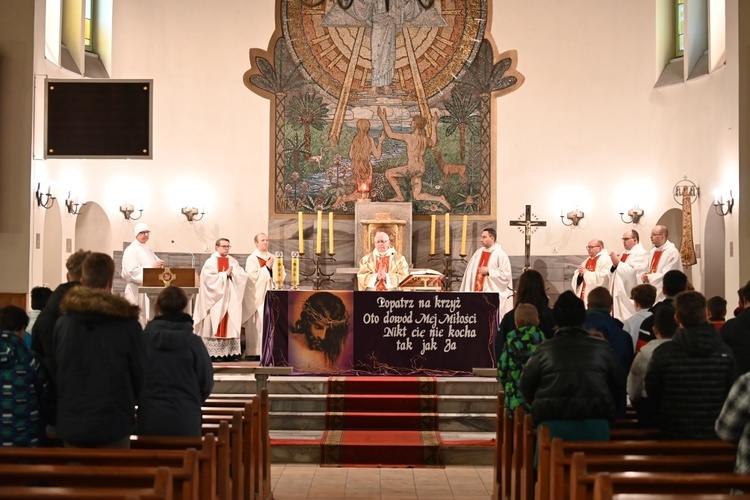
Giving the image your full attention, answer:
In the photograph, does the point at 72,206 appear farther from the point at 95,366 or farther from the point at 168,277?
the point at 95,366

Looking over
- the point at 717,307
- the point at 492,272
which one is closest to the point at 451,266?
the point at 492,272

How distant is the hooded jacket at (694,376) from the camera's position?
540 cm

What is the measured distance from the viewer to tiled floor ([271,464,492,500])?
7.98 meters

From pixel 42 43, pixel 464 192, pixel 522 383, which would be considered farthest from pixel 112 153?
pixel 522 383

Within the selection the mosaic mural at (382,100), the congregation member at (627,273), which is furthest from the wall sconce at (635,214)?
the mosaic mural at (382,100)

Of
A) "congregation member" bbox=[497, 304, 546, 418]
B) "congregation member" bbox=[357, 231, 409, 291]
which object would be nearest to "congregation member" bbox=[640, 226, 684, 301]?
"congregation member" bbox=[357, 231, 409, 291]

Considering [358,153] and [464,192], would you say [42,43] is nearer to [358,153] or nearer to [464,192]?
[358,153]

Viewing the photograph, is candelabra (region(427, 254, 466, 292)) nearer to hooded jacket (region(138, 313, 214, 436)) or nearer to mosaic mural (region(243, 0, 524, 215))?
→ mosaic mural (region(243, 0, 524, 215))

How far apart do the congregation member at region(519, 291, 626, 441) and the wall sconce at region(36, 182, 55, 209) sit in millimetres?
8874

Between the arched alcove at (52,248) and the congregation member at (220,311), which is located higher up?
the arched alcove at (52,248)

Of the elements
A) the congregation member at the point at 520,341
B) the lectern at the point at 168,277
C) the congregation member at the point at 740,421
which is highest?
the lectern at the point at 168,277

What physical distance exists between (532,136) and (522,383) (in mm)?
10468

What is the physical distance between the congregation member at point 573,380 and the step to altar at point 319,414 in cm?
387

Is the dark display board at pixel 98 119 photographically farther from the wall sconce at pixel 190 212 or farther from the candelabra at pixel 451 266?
the candelabra at pixel 451 266
